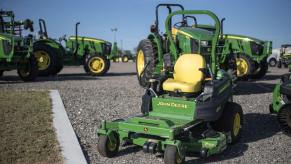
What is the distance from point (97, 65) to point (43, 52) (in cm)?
239

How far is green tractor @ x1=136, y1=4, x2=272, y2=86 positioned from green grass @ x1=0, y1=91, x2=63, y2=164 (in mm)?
2069

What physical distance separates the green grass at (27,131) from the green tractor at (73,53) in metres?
6.41

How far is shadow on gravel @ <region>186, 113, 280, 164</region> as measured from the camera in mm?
5616

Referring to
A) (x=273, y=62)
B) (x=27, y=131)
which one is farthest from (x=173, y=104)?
(x=273, y=62)

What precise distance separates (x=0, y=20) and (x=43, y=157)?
11.3 meters

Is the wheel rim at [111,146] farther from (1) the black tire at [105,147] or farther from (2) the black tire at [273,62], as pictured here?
(2) the black tire at [273,62]

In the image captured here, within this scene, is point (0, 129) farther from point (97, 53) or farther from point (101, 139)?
point (97, 53)

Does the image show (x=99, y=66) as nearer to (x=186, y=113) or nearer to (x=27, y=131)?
(x=27, y=131)

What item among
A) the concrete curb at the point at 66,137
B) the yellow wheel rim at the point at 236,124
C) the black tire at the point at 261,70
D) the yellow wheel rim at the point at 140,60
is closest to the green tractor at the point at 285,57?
the black tire at the point at 261,70

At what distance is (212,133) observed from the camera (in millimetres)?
5684

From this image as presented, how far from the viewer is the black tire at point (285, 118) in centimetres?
670

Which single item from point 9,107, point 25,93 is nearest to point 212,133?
point 9,107

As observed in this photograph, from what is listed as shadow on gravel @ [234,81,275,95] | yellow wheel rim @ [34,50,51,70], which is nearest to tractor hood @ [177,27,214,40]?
shadow on gravel @ [234,81,275,95]

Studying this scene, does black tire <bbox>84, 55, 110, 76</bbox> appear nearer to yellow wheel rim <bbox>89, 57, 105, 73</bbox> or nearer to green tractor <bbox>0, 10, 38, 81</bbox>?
yellow wheel rim <bbox>89, 57, 105, 73</bbox>
